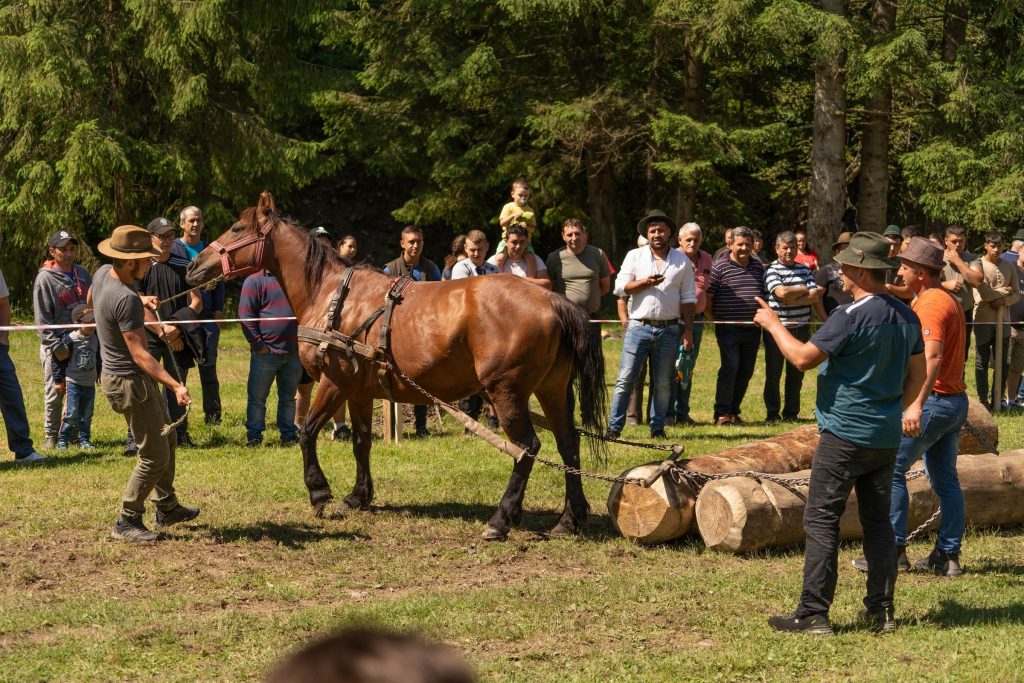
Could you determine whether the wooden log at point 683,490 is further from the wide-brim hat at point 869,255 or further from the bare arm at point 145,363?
the bare arm at point 145,363

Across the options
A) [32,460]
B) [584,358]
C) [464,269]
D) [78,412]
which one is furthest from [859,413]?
[78,412]

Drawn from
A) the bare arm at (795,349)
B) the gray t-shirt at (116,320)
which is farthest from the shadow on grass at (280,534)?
the bare arm at (795,349)

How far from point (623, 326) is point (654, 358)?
0.94m

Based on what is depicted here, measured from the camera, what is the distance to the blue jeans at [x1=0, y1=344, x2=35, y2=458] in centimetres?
1118

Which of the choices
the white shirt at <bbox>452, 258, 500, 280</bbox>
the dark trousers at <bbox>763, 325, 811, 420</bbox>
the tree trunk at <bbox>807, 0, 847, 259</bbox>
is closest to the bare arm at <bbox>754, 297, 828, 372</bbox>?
the white shirt at <bbox>452, 258, 500, 280</bbox>

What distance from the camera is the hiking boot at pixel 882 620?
20.8 feet

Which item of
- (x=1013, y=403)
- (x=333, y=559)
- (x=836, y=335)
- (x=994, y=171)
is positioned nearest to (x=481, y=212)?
(x=994, y=171)

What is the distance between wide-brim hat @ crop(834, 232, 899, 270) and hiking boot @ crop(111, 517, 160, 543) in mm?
5091

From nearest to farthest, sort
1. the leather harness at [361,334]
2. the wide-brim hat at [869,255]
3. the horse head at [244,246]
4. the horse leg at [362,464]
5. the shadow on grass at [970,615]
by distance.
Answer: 1. the wide-brim hat at [869,255]
2. the shadow on grass at [970,615]
3. the leather harness at [361,334]
4. the horse leg at [362,464]
5. the horse head at [244,246]

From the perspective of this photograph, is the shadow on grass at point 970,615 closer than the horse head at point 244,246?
Yes

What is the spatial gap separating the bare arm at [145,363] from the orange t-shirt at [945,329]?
4.73m

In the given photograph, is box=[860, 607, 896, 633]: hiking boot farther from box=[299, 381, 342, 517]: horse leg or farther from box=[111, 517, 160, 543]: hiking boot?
box=[111, 517, 160, 543]: hiking boot

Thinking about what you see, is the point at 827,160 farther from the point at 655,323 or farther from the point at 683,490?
the point at 683,490

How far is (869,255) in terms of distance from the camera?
6.21 m
